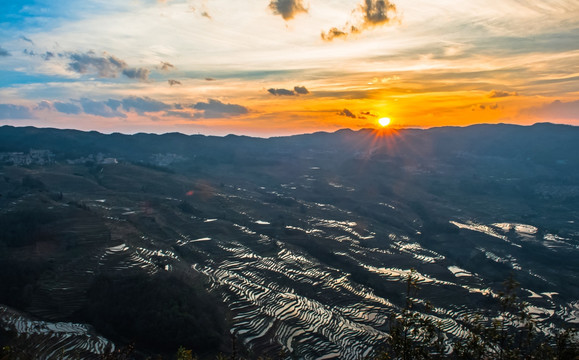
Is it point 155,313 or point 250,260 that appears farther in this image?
point 250,260

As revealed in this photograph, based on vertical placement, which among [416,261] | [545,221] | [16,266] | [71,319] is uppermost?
[16,266]

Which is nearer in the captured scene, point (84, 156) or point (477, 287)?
point (477, 287)

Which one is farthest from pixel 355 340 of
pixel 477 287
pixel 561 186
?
pixel 561 186

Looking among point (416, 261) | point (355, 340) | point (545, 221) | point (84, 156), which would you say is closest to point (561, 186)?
point (545, 221)

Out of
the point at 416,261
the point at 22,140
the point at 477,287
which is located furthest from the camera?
the point at 22,140

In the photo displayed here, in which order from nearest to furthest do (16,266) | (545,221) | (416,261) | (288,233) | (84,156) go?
(16,266) → (416,261) → (288,233) → (545,221) → (84,156)

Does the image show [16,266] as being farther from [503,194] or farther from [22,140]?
[22,140]

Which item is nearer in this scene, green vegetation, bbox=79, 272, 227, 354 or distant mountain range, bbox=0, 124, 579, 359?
green vegetation, bbox=79, 272, 227, 354

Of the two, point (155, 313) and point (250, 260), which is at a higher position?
point (155, 313)

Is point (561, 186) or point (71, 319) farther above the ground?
point (71, 319)

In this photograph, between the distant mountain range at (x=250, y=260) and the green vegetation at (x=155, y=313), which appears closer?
the green vegetation at (x=155, y=313)
